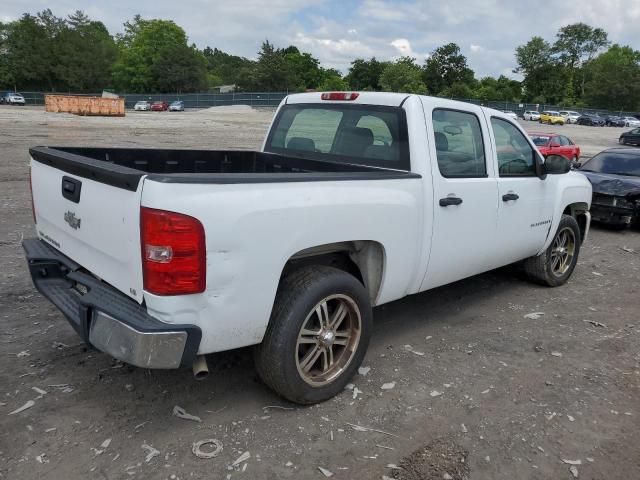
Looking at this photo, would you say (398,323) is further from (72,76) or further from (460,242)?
(72,76)

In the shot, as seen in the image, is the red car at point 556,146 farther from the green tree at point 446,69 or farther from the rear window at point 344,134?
the green tree at point 446,69

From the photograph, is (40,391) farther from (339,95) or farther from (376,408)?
(339,95)

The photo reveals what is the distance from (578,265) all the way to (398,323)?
358 centimetres

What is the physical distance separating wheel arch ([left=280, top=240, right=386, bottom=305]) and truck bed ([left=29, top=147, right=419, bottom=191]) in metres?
0.46

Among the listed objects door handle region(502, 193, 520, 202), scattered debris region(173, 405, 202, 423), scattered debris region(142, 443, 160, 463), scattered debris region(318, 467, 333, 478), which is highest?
door handle region(502, 193, 520, 202)

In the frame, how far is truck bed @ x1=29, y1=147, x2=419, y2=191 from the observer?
109 inches

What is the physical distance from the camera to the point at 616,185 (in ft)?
31.7

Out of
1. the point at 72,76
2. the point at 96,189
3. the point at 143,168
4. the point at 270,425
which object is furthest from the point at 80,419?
the point at 72,76

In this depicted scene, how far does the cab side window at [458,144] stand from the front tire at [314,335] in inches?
49.9

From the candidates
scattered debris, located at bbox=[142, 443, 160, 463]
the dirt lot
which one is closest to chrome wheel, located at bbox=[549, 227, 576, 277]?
the dirt lot

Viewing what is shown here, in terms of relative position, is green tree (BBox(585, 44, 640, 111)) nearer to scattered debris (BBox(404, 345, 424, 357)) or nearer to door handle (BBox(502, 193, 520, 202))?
door handle (BBox(502, 193, 520, 202))

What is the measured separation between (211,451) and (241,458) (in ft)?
0.58

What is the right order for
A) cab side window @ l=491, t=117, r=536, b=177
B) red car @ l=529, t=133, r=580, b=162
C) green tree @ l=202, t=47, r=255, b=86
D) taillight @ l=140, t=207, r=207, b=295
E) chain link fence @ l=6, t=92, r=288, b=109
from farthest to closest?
green tree @ l=202, t=47, r=255, b=86, chain link fence @ l=6, t=92, r=288, b=109, red car @ l=529, t=133, r=580, b=162, cab side window @ l=491, t=117, r=536, b=177, taillight @ l=140, t=207, r=207, b=295

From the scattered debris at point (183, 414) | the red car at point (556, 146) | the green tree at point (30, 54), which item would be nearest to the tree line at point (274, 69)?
the green tree at point (30, 54)
